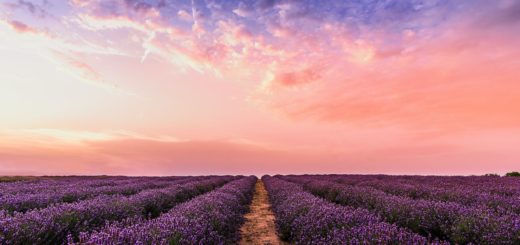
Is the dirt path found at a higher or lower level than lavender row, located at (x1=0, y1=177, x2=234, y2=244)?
lower

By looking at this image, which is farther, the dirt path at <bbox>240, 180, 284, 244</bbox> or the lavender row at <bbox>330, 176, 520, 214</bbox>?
the lavender row at <bbox>330, 176, 520, 214</bbox>

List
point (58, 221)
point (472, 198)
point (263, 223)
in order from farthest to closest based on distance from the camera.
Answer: point (472, 198) → point (263, 223) → point (58, 221)

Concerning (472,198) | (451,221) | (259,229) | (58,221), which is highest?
(472,198)

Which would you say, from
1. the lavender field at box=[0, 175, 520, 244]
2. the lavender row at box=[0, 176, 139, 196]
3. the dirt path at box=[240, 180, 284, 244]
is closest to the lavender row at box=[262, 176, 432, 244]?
the lavender field at box=[0, 175, 520, 244]

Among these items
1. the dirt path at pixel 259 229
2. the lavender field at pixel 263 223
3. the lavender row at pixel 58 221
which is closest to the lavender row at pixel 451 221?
the lavender field at pixel 263 223

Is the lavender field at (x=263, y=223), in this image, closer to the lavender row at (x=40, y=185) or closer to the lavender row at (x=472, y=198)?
the lavender row at (x=472, y=198)

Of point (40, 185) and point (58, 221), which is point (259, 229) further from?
point (40, 185)

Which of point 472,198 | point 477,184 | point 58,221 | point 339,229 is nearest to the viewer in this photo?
point 339,229

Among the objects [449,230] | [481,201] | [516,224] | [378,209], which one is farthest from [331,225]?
[481,201]

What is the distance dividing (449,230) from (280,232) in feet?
11.5

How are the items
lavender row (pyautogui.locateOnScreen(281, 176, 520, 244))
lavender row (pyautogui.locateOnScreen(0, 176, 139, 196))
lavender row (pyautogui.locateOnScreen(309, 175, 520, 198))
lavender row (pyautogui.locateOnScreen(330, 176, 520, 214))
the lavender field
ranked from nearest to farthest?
1. the lavender field
2. lavender row (pyautogui.locateOnScreen(281, 176, 520, 244))
3. lavender row (pyautogui.locateOnScreen(330, 176, 520, 214))
4. lavender row (pyautogui.locateOnScreen(309, 175, 520, 198))
5. lavender row (pyautogui.locateOnScreen(0, 176, 139, 196))

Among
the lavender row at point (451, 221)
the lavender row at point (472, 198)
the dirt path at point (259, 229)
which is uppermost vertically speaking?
the lavender row at point (472, 198)

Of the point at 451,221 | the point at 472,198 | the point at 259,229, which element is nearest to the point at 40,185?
the point at 259,229

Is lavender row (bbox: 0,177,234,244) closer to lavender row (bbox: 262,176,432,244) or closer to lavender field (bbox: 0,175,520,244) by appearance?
lavender field (bbox: 0,175,520,244)
